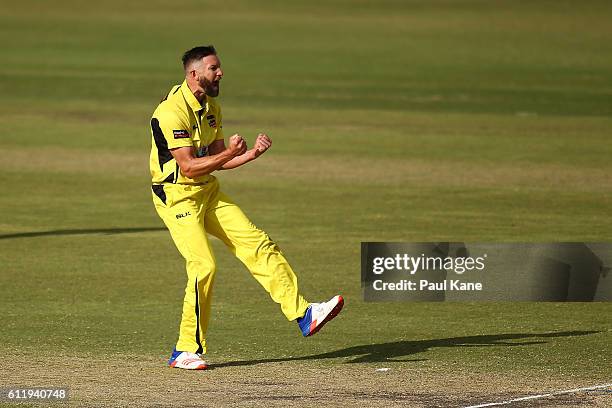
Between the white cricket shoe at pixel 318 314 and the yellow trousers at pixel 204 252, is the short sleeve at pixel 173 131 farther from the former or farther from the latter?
the white cricket shoe at pixel 318 314

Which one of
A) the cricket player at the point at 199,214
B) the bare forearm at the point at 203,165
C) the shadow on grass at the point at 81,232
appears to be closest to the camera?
the bare forearm at the point at 203,165

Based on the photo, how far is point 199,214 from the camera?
1027cm

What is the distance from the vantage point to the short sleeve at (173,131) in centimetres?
1011

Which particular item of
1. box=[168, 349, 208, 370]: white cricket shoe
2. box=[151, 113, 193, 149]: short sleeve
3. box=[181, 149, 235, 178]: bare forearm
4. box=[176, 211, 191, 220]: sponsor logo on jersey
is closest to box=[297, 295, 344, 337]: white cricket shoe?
box=[168, 349, 208, 370]: white cricket shoe

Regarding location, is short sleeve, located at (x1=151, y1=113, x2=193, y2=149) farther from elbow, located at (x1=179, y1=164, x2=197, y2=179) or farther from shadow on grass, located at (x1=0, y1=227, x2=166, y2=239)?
shadow on grass, located at (x1=0, y1=227, x2=166, y2=239)

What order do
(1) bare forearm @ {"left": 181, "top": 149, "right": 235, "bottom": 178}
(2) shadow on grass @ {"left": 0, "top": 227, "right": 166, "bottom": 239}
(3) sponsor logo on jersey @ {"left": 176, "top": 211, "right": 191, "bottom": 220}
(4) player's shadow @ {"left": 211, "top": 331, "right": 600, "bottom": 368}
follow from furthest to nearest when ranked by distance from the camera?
(2) shadow on grass @ {"left": 0, "top": 227, "right": 166, "bottom": 239} → (4) player's shadow @ {"left": 211, "top": 331, "right": 600, "bottom": 368} → (3) sponsor logo on jersey @ {"left": 176, "top": 211, "right": 191, "bottom": 220} → (1) bare forearm @ {"left": 181, "top": 149, "right": 235, "bottom": 178}

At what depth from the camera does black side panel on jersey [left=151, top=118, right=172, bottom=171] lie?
402 inches

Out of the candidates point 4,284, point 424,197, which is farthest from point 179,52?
point 4,284

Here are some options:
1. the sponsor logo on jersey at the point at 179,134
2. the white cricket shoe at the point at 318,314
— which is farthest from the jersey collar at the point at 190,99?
the white cricket shoe at the point at 318,314

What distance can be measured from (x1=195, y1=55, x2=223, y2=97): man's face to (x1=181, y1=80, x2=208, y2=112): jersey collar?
0.10 meters

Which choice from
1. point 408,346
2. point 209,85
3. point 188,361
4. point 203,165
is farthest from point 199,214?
point 408,346

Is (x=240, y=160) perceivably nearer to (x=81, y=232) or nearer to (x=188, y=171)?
(x=188, y=171)

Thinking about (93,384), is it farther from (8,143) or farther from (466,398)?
(8,143)

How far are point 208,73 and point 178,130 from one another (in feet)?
1.41
